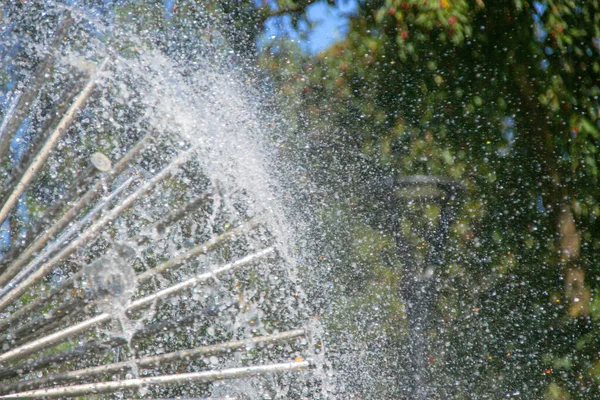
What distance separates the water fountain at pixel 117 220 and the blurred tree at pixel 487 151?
3.62 feet

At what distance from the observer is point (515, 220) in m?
3.77

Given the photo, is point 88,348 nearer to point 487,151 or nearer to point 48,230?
point 48,230

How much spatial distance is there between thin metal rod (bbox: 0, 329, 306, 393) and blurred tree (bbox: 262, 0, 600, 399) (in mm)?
1771

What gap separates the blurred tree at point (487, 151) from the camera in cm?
364

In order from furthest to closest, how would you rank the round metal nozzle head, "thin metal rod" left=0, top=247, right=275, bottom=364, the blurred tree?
the blurred tree, the round metal nozzle head, "thin metal rod" left=0, top=247, right=275, bottom=364

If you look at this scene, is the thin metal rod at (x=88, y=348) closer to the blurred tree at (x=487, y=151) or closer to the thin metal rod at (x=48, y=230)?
the thin metal rod at (x=48, y=230)

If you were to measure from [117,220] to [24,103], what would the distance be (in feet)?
1.53

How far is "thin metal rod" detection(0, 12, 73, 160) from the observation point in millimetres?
1676

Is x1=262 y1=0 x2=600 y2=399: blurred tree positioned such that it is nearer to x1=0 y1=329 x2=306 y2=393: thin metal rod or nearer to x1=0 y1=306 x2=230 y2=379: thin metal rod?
x1=0 y1=329 x2=306 y2=393: thin metal rod

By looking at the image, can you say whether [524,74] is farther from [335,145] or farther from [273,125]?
[273,125]

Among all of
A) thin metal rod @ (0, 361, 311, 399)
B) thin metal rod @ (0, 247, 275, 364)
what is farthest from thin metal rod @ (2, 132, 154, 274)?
thin metal rod @ (0, 361, 311, 399)

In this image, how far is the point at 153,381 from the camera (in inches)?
66.0

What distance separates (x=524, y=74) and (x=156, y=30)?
206cm

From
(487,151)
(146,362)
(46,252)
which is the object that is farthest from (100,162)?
(487,151)
